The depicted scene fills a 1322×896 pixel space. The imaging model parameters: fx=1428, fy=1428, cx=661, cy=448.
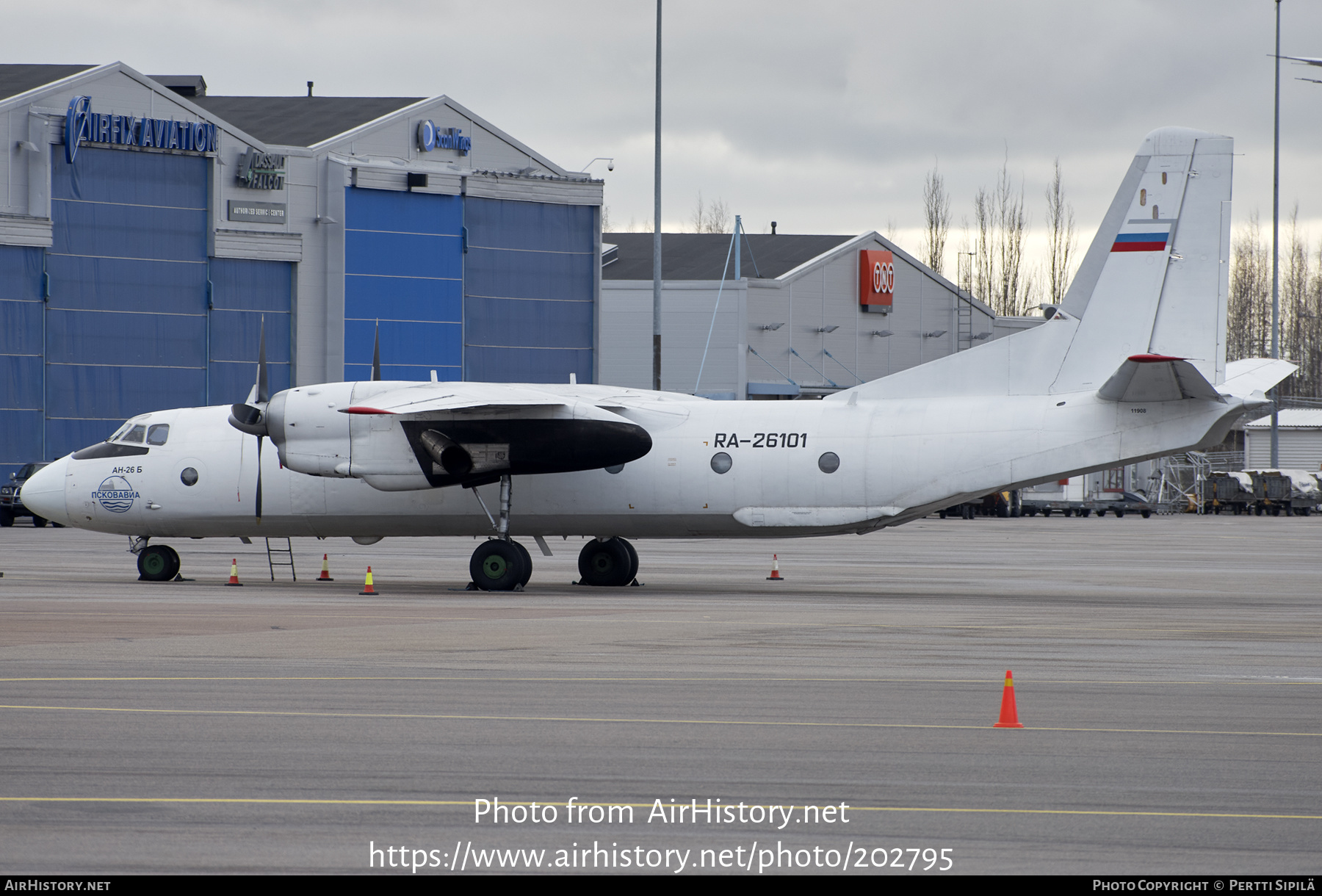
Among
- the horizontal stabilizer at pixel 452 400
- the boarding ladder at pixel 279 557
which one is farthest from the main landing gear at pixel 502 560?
the boarding ladder at pixel 279 557

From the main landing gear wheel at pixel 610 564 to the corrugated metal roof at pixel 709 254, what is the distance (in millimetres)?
54301

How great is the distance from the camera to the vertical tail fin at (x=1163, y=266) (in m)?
21.7

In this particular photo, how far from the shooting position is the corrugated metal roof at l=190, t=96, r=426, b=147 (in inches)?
2486

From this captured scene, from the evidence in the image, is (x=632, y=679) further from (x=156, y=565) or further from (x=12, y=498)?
(x=12, y=498)

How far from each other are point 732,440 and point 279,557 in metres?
14.2

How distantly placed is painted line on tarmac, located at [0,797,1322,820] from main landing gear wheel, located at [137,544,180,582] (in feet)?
59.6

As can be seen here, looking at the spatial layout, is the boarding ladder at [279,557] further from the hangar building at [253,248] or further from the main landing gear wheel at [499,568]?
the hangar building at [253,248]

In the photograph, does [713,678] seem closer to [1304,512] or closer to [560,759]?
[560,759]

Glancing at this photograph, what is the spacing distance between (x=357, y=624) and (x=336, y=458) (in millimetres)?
6356

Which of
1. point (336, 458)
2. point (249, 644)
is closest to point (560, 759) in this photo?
point (249, 644)

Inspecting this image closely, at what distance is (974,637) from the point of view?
1650 centimetres

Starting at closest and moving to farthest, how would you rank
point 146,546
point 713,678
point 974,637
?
point 713,678
point 974,637
point 146,546

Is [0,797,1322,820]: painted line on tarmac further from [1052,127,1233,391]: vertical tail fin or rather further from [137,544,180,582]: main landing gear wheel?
[137,544,180,582]: main landing gear wheel

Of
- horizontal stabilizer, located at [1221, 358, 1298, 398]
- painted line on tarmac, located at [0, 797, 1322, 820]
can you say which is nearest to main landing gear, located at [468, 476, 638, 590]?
horizontal stabilizer, located at [1221, 358, 1298, 398]
